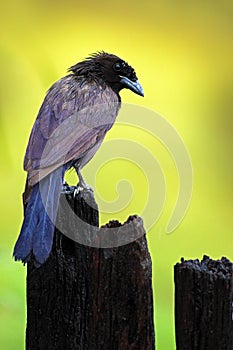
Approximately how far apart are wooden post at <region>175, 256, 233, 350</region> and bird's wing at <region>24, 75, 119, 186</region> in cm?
40

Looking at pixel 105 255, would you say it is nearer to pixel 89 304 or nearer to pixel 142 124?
pixel 89 304

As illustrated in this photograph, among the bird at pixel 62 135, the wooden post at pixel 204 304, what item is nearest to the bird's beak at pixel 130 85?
the bird at pixel 62 135

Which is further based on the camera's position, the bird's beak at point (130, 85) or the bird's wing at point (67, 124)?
the bird's beak at point (130, 85)

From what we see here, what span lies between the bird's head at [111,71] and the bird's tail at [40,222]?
411 mm

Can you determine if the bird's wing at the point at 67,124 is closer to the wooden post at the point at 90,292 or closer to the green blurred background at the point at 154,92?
the wooden post at the point at 90,292

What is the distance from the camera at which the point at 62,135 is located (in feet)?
5.35

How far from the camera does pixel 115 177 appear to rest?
92.5 inches

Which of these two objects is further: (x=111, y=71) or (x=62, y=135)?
(x=111, y=71)

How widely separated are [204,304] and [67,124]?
0.56 meters

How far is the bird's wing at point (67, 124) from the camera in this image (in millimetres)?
1578

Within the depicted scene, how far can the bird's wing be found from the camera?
1.58 meters

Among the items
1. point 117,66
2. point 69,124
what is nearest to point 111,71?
point 117,66

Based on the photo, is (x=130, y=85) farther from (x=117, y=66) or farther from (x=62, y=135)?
(x=62, y=135)

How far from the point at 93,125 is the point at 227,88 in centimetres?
106
